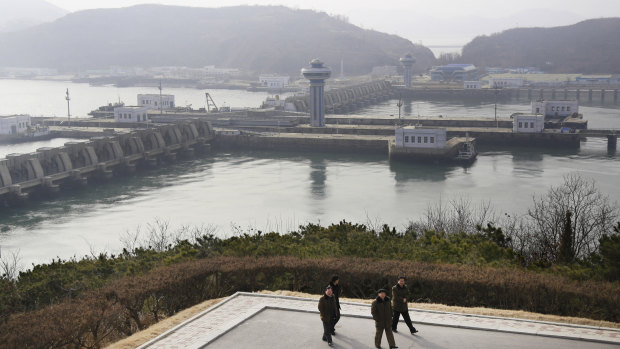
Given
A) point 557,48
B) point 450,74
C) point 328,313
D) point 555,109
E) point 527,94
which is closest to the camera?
point 328,313

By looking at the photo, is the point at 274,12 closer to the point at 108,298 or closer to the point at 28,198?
the point at 28,198

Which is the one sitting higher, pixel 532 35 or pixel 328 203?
pixel 532 35

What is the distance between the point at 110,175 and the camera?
36438mm

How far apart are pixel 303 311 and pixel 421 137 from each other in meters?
31.4

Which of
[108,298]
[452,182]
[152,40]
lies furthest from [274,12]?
[108,298]

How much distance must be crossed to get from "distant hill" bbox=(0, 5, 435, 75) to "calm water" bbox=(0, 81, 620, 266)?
321 ft

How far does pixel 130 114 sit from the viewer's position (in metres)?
57.8

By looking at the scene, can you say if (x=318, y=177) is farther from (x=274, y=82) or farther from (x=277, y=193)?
(x=274, y=82)

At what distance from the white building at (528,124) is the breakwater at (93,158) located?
67.5ft

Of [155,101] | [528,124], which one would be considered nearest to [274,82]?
[155,101]

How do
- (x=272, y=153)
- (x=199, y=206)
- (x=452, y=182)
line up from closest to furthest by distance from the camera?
(x=199, y=206), (x=452, y=182), (x=272, y=153)

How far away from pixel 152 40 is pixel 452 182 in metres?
144

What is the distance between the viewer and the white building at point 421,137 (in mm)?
40031

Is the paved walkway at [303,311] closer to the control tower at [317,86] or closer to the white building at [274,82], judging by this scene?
the control tower at [317,86]
